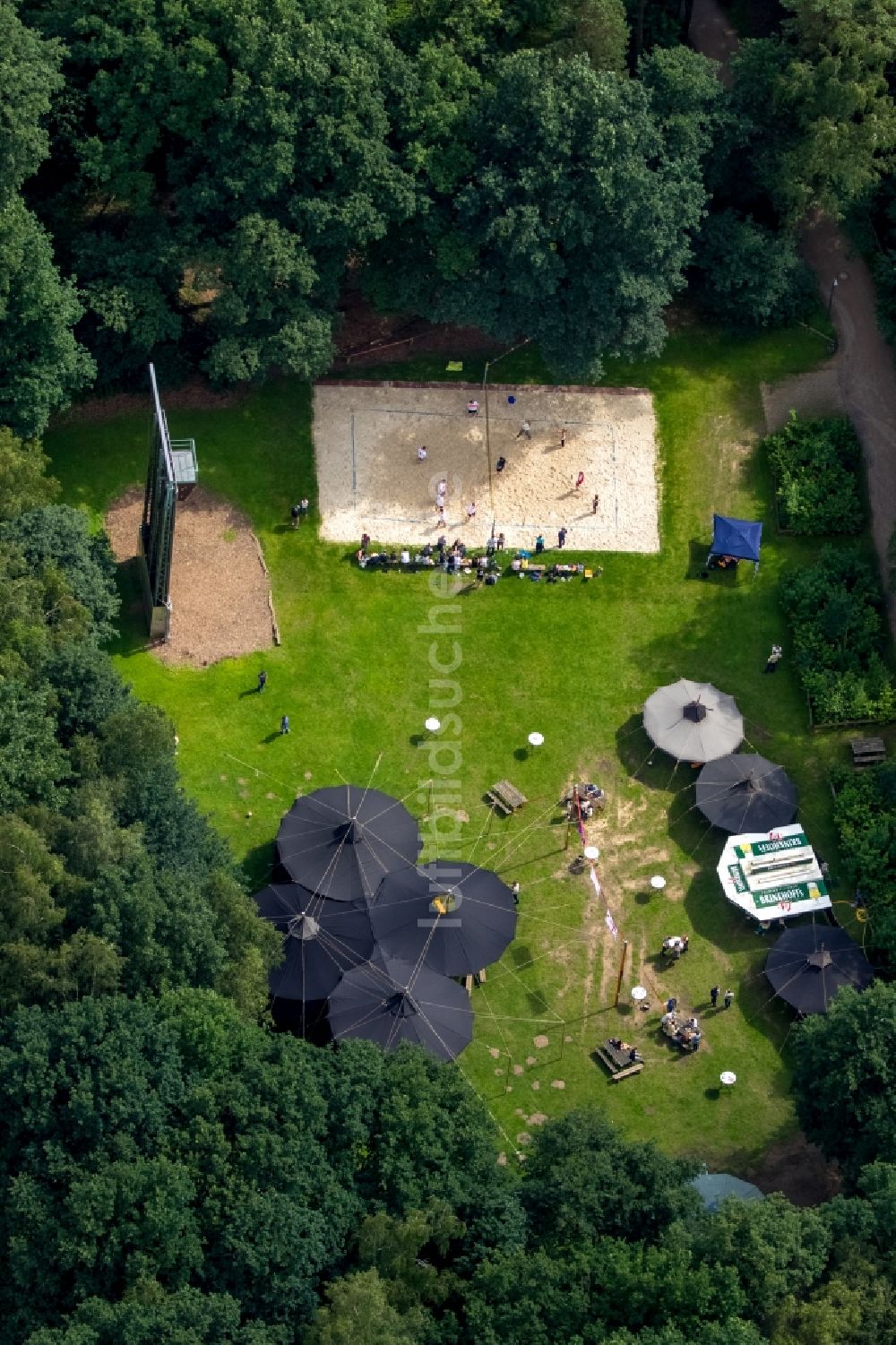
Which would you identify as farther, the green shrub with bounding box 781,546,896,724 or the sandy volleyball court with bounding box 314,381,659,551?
the sandy volleyball court with bounding box 314,381,659,551

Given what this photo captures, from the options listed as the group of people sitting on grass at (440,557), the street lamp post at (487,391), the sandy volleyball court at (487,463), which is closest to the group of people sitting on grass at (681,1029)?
the group of people sitting on grass at (440,557)

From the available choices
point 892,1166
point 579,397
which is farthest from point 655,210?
point 892,1166

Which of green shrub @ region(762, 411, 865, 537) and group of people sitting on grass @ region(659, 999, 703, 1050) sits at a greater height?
green shrub @ region(762, 411, 865, 537)

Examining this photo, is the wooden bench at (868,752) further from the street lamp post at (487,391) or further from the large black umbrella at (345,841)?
the street lamp post at (487,391)

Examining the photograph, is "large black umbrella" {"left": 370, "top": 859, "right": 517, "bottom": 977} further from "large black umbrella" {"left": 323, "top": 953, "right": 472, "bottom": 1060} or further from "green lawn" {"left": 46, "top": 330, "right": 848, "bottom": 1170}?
"green lawn" {"left": 46, "top": 330, "right": 848, "bottom": 1170}

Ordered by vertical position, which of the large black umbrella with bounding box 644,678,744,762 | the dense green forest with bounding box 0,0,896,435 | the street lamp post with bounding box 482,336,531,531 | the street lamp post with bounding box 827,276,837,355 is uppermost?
the dense green forest with bounding box 0,0,896,435

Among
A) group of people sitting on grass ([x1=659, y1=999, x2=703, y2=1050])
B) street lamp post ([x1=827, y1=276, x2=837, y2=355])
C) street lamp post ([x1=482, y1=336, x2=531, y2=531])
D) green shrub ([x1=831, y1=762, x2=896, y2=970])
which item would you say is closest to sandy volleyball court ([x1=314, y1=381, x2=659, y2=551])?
street lamp post ([x1=482, y1=336, x2=531, y2=531])
